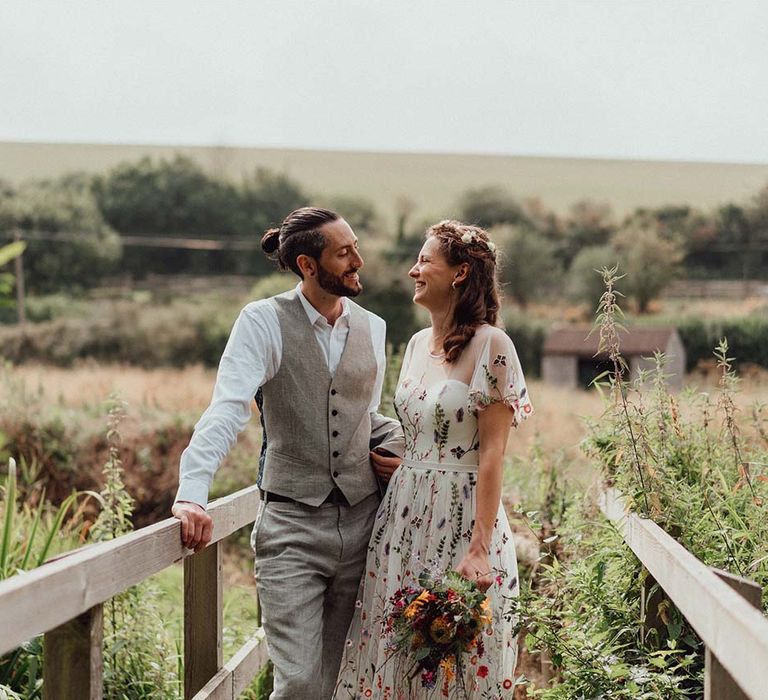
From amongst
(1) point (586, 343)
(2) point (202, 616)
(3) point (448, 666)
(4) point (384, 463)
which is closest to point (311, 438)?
(4) point (384, 463)

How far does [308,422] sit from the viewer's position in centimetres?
282

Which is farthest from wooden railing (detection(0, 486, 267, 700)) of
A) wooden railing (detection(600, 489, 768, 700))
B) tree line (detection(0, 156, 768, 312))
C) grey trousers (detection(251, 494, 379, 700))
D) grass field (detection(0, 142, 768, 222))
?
grass field (detection(0, 142, 768, 222))

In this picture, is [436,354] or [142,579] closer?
[142,579]

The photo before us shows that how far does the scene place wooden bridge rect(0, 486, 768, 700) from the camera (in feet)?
4.98

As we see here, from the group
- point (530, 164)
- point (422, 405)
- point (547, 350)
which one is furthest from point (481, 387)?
point (530, 164)

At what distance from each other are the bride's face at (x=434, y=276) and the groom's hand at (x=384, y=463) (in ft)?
1.54

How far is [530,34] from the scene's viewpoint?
12844 mm

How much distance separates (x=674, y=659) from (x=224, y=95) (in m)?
13.3

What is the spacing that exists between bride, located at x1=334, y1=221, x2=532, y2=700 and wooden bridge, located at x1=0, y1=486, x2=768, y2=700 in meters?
0.39

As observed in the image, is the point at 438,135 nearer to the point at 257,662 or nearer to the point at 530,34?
the point at 530,34

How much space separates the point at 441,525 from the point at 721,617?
1.29m

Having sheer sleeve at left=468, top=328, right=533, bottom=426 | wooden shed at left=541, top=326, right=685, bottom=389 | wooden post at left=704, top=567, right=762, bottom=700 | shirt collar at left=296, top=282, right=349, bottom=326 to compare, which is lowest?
wooden shed at left=541, top=326, right=685, bottom=389

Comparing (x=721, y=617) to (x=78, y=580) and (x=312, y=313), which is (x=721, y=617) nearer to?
(x=78, y=580)

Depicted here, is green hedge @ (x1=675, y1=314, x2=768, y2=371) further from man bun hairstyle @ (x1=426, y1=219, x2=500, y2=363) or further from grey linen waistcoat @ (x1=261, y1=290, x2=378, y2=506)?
grey linen waistcoat @ (x1=261, y1=290, x2=378, y2=506)
